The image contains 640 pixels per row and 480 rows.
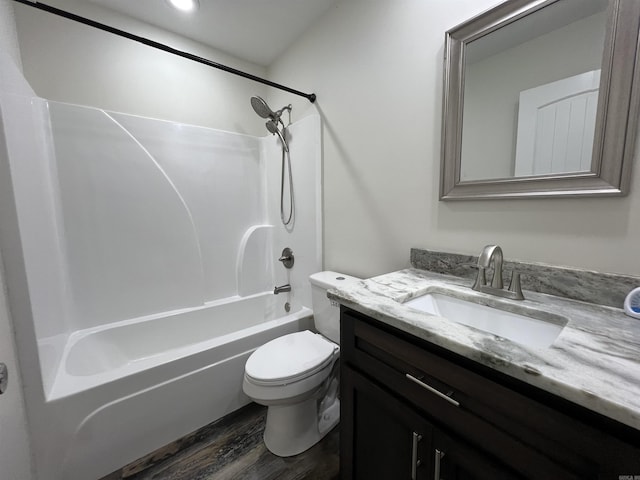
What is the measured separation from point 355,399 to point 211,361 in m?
0.90

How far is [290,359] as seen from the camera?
1.27m

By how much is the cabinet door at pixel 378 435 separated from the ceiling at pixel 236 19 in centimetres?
206

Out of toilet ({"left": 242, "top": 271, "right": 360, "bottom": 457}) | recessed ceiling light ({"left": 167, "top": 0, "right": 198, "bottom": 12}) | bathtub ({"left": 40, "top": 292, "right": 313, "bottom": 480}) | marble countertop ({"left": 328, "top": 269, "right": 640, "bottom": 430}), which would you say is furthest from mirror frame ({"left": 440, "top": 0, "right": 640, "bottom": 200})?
recessed ceiling light ({"left": 167, "top": 0, "right": 198, "bottom": 12})

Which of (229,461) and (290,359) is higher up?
(290,359)

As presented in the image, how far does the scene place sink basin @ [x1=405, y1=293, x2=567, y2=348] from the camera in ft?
2.38

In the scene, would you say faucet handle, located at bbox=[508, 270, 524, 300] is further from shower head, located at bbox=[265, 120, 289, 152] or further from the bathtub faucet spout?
shower head, located at bbox=[265, 120, 289, 152]

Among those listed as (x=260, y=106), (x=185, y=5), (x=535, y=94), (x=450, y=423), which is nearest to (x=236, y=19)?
(x=185, y=5)

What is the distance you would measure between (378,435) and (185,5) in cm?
242

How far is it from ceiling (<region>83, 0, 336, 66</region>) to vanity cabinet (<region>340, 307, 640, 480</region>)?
6.12 ft

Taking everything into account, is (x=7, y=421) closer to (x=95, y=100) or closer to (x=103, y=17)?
(x=95, y=100)

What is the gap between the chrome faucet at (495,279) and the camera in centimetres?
82

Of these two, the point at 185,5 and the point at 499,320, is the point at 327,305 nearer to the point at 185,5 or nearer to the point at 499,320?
the point at 499,320

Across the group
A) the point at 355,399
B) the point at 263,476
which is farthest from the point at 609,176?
the point at 263,476

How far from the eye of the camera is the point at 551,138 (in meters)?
0.85
